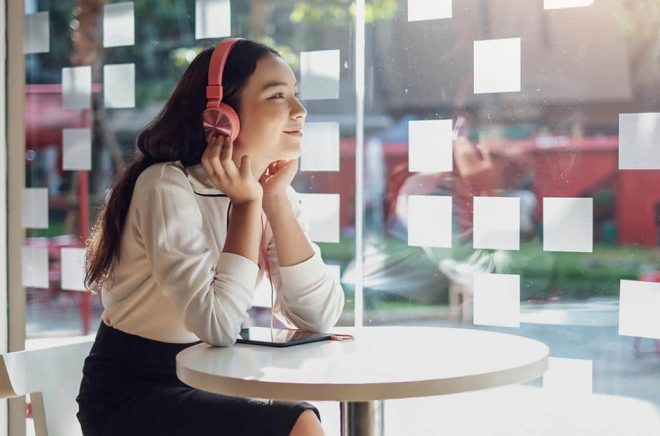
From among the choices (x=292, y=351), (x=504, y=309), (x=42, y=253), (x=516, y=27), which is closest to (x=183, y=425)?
(x=292, y=351)

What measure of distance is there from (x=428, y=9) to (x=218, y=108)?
0.78 metres

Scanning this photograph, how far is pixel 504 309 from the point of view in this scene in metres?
2.32

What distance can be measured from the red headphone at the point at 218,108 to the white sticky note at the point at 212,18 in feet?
2.76

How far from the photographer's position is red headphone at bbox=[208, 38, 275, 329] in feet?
6.12

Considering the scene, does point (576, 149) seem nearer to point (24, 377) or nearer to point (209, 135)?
point (209, 135)

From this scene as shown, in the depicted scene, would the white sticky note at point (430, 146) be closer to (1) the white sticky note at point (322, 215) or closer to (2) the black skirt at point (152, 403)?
(1) the white sticky note at point (322, 215)

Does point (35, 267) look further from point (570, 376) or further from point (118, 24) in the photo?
point (570, 376)

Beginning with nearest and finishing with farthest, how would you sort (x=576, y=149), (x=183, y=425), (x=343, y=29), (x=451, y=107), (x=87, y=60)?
(x=183, y=425) → (x=576, y=149) → (x=451, y=107) → (x=343, y=29) → (x=87, y=60)

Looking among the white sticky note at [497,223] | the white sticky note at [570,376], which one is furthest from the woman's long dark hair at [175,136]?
the white sticky note at [570,376]

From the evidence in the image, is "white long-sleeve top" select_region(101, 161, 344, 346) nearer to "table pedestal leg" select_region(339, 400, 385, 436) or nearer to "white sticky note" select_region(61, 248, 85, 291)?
"table pedestal leg" select_region(339, 400, 385, 436)

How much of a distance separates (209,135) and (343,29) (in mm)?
758

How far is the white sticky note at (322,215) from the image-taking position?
256 cm

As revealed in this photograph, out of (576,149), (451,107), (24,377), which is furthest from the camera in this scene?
(451,107)

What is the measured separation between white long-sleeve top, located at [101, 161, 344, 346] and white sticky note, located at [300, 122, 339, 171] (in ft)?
1.83
